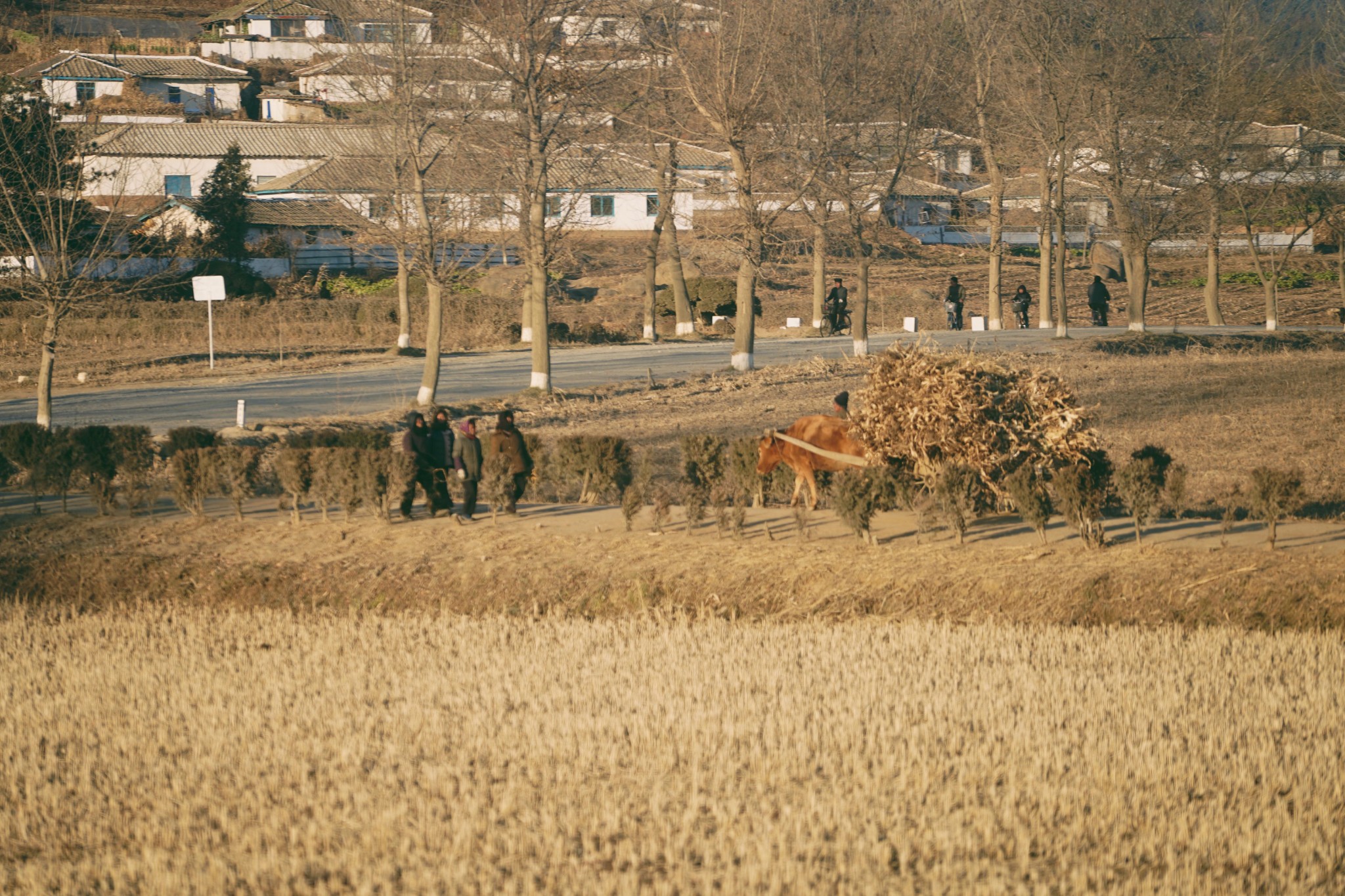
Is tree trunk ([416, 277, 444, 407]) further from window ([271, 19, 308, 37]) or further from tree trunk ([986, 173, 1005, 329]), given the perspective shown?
window ([271, 19, 308, 37])

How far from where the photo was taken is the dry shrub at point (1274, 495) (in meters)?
12.0

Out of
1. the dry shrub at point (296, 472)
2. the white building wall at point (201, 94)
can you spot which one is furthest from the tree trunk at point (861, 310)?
the white building wall at point (201, 94)

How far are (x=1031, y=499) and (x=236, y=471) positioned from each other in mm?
8093

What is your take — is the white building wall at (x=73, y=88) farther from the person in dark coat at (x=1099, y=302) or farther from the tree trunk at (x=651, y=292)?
the person in dark coat at (x=1099, y=302)

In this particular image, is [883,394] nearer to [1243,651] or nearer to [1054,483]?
[1054,483]

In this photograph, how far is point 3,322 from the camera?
4209cm

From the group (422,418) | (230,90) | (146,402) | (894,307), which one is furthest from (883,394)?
(230,90)

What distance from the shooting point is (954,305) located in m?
45.5

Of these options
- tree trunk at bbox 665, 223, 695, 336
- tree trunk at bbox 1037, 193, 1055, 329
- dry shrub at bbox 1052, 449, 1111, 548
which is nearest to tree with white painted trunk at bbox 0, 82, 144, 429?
dry shrub at bbox 1052, 449, 1111, 548

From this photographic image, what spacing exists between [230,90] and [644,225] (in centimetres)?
3202

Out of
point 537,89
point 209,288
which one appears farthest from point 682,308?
point 537,89

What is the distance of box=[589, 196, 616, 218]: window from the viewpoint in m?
70.8

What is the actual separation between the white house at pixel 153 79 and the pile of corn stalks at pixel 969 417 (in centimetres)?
7344

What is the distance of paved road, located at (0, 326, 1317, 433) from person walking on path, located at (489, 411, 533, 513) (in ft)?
32.1
